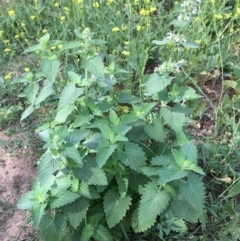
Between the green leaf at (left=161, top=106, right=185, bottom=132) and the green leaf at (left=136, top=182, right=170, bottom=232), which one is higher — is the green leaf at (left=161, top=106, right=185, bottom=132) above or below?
above

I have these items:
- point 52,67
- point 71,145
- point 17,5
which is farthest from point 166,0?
point 71,145

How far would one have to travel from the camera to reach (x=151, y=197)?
165cm

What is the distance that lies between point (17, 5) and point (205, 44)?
160cm

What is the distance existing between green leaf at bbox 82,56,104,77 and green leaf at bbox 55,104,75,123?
0.76 ft

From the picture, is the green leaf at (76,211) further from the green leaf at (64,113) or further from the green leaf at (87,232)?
the green leaf at (64,113)

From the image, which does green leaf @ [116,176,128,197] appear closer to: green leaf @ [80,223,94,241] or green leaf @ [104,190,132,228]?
green leaf @ [104,190,132,228]

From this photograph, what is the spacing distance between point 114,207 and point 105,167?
191mm

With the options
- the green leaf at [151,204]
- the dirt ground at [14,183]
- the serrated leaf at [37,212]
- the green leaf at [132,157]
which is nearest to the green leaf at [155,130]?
the green leaf at [132,157]

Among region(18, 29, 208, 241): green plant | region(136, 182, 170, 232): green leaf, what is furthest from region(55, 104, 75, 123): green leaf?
region(136, 182, 170, 232): green leaf

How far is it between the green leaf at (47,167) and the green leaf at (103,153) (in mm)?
164

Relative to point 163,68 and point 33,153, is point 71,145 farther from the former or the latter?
point 33,153

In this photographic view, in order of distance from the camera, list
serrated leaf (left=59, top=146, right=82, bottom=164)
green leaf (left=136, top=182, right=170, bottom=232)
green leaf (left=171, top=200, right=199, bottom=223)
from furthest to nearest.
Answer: green leaf (left=171, top=200, right=199, bottom=223), green leaf (left=136, top=182, right=170, bottom=232), serrated leaf (left=59, top=146, right=82, bottom=164)

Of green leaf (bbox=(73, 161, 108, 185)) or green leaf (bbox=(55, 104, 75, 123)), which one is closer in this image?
green leaf (bbox=(73, 161, 108, 185))

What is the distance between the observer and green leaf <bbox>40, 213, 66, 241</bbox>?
1669mm
